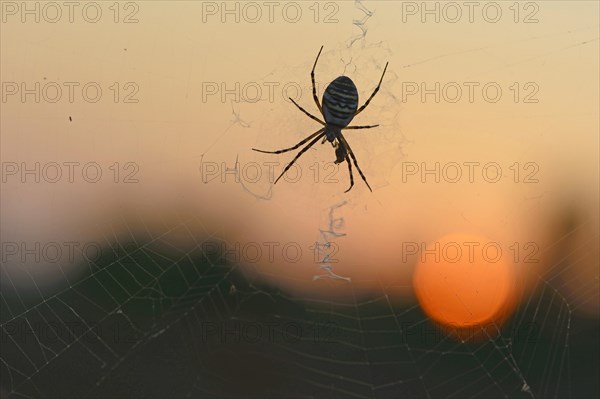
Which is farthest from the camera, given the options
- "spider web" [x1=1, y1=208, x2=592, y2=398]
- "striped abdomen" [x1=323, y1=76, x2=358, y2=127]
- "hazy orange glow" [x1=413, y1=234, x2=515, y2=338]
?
"spider web" [x1=1, y1=208, x2=592, y2=398]

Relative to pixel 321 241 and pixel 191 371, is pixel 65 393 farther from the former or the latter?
pixel 321 241

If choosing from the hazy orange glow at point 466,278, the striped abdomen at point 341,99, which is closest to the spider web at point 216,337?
the hazy orange glow at point 466,278

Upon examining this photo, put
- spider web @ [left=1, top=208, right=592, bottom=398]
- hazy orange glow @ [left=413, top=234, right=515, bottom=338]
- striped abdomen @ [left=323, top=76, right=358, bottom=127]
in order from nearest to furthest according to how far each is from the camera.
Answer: striped abdomen @ [left=323, top=76, right=358, bottom=127] → hazy orange glow @ [left=413, top=234, right=515, bottom=338] → spider web @ [left=1, top=208, right=592, bottom=398]

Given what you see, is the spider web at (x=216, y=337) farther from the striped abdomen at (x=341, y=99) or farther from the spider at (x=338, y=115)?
the striped abdomen at (x=341, y=99)

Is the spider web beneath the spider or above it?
beneath

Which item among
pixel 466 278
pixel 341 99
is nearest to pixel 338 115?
pixel 341 99

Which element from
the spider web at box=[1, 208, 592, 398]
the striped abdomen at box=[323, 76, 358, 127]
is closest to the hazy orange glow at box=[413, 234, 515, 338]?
the spider web at box=[1, 208, 592, 398]

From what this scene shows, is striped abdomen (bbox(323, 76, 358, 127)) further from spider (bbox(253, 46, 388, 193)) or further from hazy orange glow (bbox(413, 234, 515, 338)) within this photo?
hazy orange glow (bbox(413, 234, 515, 338))

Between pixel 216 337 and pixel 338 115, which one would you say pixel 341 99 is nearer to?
pixel 338 115
